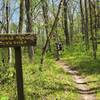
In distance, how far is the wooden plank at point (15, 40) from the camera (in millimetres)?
8812

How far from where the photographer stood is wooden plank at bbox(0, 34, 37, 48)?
881 cm

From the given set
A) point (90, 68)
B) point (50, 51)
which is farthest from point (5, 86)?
point (50, 51)

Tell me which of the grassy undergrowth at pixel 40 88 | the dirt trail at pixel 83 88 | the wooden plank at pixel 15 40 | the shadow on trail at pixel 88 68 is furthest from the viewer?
the shadow on trail at pixel 88 68

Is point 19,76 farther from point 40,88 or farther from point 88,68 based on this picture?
point 88,68

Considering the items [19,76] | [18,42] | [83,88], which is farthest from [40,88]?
[18,42]

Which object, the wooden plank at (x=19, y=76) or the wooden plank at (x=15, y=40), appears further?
the wooden plank at (x=19, y=76)

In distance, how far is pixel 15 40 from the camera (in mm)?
8875

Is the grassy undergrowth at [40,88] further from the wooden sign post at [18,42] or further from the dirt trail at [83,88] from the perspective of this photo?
the wooden sign post at [18,42]

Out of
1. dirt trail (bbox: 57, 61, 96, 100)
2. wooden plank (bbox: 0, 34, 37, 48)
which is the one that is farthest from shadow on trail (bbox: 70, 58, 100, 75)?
wooden plank (bbox: 0, 34, 37, 48)

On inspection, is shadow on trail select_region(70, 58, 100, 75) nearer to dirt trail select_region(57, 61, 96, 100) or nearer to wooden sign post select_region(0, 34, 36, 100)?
dirt trail select_region(57, 61, 96, 100)

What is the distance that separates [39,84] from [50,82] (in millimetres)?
1183

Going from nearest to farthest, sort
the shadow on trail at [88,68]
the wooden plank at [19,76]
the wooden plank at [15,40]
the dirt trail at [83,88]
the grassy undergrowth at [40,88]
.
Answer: the wooden plank at [15,40], the wooden plank at [19,76], the grassy undergrowth at [40,88], the dirt trail at [83,88], the shadow on trail at [88,68]

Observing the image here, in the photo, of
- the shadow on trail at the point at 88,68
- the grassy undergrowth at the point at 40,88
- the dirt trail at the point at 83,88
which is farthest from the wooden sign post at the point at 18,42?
the shadow on trail at the point at 88,68

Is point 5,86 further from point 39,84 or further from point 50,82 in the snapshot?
point 50,82
